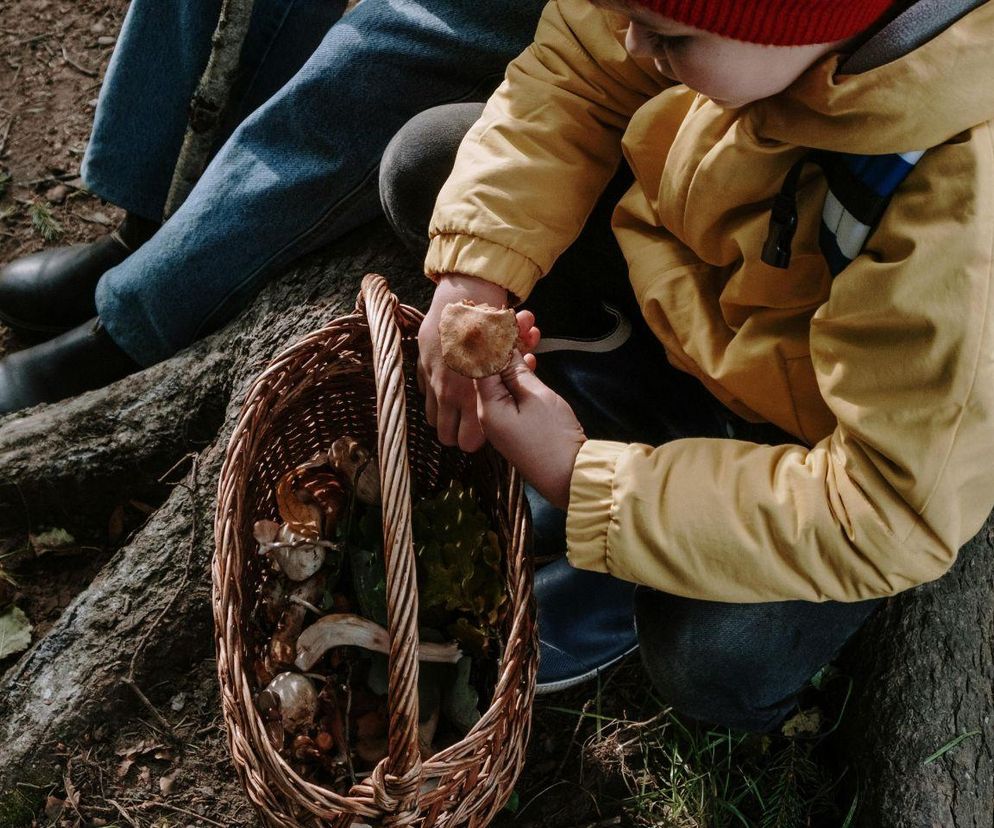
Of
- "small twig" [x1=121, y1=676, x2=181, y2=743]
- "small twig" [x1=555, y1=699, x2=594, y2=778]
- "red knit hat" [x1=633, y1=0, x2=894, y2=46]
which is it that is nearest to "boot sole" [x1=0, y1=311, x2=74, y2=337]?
"small twig" [x1=121, y1=676, x2=181, y2=743]

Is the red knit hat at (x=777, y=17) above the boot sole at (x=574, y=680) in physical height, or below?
above

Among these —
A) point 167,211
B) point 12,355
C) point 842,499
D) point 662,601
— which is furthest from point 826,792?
point 12,355

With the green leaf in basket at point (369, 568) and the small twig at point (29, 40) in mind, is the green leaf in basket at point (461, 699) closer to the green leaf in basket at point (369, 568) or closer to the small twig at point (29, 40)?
the green leaf in basket at point (369, 568)

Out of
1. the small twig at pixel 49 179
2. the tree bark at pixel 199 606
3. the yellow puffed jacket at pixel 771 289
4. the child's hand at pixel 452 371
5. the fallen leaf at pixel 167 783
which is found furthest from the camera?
the small twig at pixel 49 179

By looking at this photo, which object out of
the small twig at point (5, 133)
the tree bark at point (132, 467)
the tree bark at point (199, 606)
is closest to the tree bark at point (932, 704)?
the tree bark at point (199, 606)

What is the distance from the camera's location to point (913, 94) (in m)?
0.94

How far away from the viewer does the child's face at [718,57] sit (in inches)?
37.8

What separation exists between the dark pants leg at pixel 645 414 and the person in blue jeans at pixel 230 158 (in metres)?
0.16

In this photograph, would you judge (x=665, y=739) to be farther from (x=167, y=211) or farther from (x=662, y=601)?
(x=167, y=211)

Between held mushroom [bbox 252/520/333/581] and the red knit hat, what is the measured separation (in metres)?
1.06

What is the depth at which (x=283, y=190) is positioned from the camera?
1.83 meters

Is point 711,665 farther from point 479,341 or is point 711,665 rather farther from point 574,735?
point 479,341

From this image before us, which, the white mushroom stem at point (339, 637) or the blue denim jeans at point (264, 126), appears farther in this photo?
the blue denim jeans at point (264, 126)

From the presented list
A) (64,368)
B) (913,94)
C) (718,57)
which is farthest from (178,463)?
(913,94)
